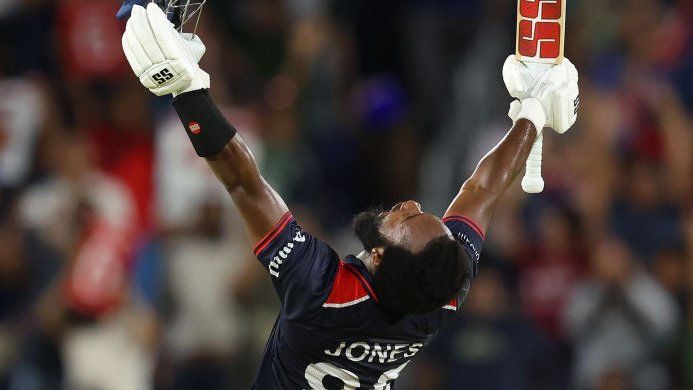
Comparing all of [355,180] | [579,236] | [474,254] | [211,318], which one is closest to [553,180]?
[579,236]

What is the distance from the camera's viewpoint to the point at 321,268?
4.75 m

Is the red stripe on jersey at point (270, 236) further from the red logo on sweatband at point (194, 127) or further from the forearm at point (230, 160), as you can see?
the red logo on sweatband at point (194, 127)

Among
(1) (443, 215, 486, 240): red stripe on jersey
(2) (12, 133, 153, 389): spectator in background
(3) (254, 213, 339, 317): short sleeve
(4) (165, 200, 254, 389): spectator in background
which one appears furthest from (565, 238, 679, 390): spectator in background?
(3) (254, 213, 339, 317): short sleeve

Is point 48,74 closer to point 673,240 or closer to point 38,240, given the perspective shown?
point 38,240

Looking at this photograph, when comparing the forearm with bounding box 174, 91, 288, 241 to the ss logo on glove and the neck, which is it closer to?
the ss logo on glove

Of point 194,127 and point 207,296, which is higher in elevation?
point 194,127

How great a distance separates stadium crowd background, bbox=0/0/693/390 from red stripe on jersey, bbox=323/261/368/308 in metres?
4.08

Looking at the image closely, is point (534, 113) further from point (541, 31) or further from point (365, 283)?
point (365, 283)

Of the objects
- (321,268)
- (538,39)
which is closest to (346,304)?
(321,268)

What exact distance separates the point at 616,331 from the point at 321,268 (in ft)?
15.5

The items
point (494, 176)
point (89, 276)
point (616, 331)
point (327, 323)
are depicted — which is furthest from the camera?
point (89, 276)

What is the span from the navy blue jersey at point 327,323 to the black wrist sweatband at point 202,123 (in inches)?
14.4

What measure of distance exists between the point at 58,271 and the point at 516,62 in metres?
4.61

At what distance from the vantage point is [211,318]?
29.7ft
